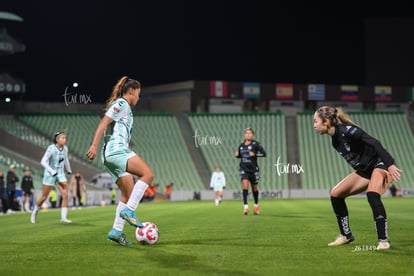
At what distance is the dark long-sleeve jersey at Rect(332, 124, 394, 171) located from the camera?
30.3 feet

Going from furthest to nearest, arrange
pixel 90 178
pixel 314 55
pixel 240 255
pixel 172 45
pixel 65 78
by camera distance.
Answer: pixel 314 55 → pixel 172 45 → pixel 90 178 → pixel 65 78 → pixel 240 255

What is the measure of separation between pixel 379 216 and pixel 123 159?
3.77 m

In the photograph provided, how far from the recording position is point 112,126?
10.2m

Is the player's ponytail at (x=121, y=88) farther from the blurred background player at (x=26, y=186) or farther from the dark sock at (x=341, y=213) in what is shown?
the blurred background player at (x=26, y=186)

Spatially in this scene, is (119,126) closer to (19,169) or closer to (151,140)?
(19,169)

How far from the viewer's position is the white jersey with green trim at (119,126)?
1003 centimetres

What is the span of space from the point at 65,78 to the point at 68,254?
3845 cm

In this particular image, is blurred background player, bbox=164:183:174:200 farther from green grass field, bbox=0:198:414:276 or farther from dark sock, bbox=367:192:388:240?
dark sock, bbox=367:192:388:240

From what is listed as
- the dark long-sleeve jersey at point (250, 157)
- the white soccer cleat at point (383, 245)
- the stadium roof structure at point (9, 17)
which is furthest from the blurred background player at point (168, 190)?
the white soccer cleat at point (383, 245)

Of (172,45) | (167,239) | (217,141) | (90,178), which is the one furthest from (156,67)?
(167,239)

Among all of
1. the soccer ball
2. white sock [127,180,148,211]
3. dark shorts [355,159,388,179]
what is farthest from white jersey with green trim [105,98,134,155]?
dark shorts [355,159,388,179]

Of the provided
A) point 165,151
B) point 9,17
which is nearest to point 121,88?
point 9,17

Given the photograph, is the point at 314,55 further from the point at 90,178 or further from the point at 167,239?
the point at 167,239

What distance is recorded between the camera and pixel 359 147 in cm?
948
